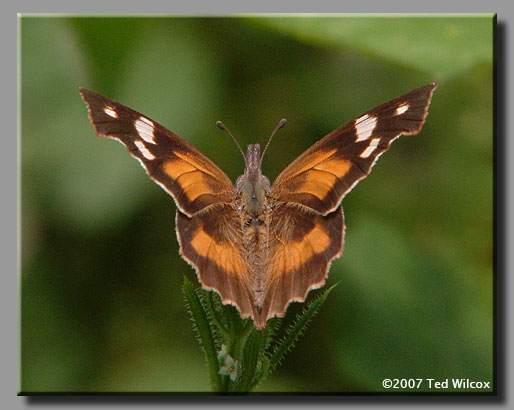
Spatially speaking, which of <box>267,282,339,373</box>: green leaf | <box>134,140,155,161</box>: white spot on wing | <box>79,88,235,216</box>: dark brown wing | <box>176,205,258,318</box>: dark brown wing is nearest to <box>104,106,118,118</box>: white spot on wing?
<box>79,88,235,216</box>: dark brown wing

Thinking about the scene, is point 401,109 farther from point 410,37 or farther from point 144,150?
point 144,150

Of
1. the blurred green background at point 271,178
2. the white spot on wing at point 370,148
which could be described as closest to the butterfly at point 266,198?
the white spot on wing at point 370,148

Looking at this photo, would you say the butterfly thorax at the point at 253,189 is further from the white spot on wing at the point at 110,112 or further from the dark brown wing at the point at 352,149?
the white spot on wing at the point at 110,112

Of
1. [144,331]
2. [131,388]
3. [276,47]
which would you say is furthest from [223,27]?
[131,388]

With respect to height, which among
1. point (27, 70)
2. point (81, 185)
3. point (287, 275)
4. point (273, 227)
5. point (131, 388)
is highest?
point (27, 70)

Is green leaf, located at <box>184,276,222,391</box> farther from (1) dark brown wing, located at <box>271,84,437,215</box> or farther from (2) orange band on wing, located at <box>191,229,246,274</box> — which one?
(1) dark brown wing, located at <box>271,84,437,215</box>

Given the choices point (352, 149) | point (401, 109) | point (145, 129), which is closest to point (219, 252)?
point (145, 129)

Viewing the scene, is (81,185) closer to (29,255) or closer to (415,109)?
→ (29,255)
